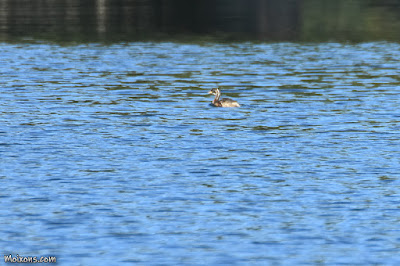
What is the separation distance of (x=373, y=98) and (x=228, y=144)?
1258 centimetres

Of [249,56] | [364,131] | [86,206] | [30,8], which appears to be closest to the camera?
[86,206]

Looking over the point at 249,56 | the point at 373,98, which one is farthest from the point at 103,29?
the point at 373,98

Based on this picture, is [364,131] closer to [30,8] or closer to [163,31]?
[163,31]

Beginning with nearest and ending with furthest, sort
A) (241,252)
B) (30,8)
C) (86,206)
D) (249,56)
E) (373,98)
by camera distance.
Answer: (241,252) → (86,206) → (373,98) → (249,56) → (30,8)

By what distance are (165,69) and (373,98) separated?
1550cm

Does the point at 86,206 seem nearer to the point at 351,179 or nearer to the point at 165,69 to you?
the point at 351,179

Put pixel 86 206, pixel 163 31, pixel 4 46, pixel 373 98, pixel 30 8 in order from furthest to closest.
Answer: pixel 30 8 → pixel 163 31 → pixel 4 46 → pixel 373 98 → pixel 86 206

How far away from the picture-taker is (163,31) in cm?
7906

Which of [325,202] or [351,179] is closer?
[325,202]

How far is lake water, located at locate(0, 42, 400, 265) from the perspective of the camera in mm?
18578

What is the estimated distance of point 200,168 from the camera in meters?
25.4

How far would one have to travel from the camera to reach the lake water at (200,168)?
18578 mm

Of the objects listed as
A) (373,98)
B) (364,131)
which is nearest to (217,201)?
(364,131)

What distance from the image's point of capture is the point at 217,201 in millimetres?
21906
